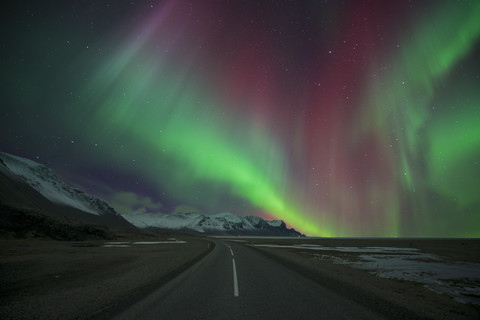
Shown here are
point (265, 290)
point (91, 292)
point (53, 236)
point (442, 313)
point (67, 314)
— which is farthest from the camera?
point (53, 236)

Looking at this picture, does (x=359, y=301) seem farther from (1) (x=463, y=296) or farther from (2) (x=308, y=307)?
(1) (x=463, y=296)

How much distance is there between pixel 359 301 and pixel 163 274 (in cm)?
888

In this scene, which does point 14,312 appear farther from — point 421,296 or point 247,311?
point 421,296

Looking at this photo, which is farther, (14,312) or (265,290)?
(265,290)

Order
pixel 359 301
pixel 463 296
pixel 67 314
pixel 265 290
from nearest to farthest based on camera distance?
pixel 67 314 < pixel 359 301 < pixel 265 290 < pixel 463 296

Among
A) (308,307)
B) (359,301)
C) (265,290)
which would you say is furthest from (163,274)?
(359,301)

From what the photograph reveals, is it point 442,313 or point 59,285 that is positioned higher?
point 442,313

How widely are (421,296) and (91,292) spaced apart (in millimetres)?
12137

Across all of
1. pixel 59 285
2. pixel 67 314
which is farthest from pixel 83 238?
pixel 67 314

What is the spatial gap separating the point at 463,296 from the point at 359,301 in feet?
18.9

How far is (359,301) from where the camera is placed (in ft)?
26.9

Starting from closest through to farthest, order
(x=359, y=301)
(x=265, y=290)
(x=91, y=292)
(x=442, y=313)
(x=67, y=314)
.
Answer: (x=67, y=314) → (x=442, y=313) → (x=359, y=301) → (x=91, y=292) → (x=265, y=290)

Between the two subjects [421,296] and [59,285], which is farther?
[59,285]

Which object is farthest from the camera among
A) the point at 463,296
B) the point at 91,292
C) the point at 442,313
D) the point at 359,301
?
the point at 463,296
